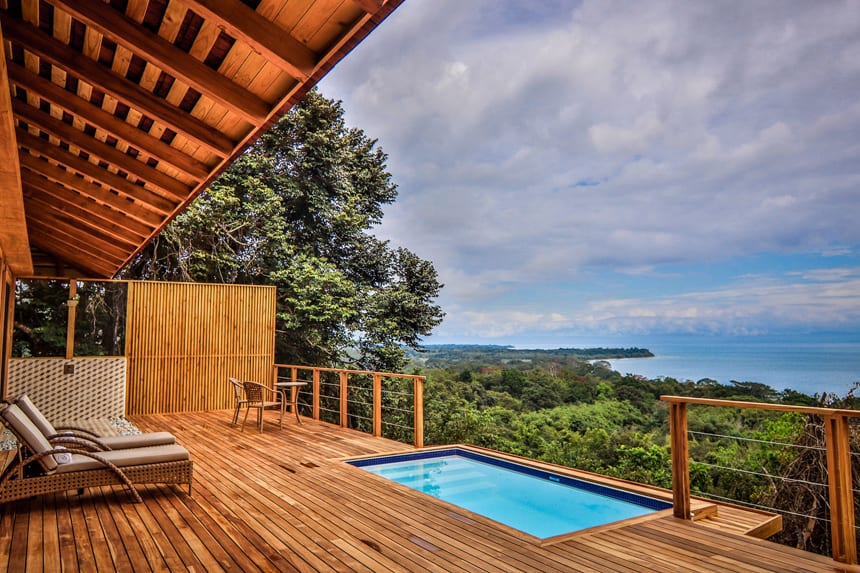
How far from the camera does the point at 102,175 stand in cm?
461

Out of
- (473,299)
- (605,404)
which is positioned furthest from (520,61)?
(605,404)

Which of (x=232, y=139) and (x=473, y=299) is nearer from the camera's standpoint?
(x=232, y=139)

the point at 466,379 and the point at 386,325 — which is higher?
the point at 386,325

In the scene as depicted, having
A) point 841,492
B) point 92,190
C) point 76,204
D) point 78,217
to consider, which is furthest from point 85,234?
point 841,492

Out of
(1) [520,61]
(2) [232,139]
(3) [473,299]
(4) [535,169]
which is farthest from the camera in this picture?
(3) [473,299]

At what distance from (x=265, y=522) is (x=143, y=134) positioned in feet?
8.96

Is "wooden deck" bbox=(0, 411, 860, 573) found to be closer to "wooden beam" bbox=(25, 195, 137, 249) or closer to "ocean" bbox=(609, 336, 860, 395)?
"wooden beam" bbox=(25, 195, 137, 249)

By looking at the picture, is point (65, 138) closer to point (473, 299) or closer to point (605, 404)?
point (605, 404)

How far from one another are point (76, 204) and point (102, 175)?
4.01 ft

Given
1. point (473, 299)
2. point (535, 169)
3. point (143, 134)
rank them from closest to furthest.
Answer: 1. point (143, 134)
2. point (535, 169)
3. point (473, 299)

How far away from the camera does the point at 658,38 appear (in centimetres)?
1761

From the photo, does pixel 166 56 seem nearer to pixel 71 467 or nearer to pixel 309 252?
pixel 71 467

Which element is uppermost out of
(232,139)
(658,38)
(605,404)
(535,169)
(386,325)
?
(658,38)

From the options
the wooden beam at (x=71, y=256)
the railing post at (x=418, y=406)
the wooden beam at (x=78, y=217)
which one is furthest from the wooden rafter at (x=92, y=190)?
the railing post at (x=418, y=406)
